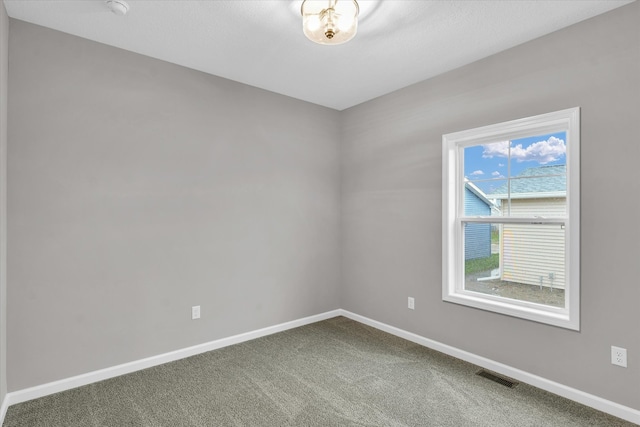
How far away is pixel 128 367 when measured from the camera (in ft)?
8.80

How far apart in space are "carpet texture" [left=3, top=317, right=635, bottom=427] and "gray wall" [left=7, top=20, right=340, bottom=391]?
1.05 feet

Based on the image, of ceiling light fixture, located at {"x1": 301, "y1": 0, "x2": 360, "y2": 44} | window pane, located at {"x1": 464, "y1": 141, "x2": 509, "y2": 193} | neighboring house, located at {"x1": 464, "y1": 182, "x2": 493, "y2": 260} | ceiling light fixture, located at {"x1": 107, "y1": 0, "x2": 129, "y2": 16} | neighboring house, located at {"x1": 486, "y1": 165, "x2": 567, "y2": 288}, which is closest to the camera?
ceiling light fixture, located at {"x1": 301, "y1": 0, "x2": 360, "y2": 44}

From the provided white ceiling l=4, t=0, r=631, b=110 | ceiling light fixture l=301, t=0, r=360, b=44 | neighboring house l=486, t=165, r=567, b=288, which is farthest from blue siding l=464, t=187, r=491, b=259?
ceiling light fixture l=301, t=0, r=360, b=44

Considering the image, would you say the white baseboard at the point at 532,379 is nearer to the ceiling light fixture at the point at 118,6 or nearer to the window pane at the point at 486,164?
the window pane at the point at 486,164

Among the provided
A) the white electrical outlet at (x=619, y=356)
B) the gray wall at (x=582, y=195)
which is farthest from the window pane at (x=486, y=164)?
the white electrical outlet at (x=619, y=356)

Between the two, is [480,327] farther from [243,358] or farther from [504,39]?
[504,39]

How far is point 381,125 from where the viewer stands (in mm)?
3697

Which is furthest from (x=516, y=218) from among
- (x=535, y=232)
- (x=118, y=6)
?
(x=118, y=6)

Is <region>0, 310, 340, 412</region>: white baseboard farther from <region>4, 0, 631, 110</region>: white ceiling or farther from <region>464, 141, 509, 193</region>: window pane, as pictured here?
<region>4, 0, 631, 110</region>: white ceiling

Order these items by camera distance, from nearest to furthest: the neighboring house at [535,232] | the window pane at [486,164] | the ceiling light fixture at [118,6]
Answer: the ceiling light fixture at [118,6], the neighboring house at [535,232], the window pane at [486,164]

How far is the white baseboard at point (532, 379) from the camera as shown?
2.12 meters

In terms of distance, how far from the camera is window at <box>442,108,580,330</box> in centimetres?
238

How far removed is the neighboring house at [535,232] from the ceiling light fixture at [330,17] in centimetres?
182

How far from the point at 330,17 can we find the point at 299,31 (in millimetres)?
527
